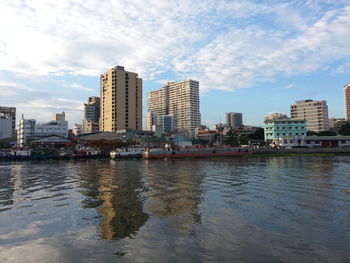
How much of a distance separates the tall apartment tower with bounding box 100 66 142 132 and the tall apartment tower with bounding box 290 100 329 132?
98.3 metres

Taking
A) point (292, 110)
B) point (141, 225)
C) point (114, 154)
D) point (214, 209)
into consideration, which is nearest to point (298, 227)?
point (214, 209)

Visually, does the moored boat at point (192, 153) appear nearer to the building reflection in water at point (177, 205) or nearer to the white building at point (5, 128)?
the building reflection in water at point (177, 205)

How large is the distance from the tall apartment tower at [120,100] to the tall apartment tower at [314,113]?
323 ft

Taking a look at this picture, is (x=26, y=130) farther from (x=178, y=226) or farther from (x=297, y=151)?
(x=178, y=226)

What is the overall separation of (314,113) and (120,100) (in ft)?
371

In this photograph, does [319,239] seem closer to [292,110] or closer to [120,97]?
[120,97]

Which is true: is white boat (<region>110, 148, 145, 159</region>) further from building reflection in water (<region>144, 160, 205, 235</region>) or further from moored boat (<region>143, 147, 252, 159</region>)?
building reflection in water (<region>144, 160, 205, 235</region>)

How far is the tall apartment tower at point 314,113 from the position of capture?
165 meters

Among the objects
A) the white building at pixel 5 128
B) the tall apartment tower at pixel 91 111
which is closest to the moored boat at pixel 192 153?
the white building at pixel 5 128

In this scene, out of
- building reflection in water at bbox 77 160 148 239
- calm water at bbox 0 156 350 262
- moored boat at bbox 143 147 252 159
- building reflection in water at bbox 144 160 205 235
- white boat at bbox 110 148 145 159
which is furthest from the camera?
white boat at bbox 110 148 145 159

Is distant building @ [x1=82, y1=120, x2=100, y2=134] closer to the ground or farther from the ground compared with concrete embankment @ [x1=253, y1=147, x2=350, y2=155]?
farther from the ground

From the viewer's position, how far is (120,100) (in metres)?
133

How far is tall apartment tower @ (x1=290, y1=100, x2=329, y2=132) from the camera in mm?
164875

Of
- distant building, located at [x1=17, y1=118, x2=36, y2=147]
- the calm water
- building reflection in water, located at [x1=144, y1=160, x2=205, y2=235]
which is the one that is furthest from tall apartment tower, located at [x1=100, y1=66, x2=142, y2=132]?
the calm water
